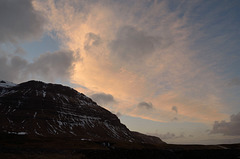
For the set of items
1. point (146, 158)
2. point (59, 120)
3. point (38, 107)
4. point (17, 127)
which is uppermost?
point (38, 107)

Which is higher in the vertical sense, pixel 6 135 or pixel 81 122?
pixel 81 122

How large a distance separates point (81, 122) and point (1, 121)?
3068 inches

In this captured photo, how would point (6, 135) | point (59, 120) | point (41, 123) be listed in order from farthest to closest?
point (59, 120) → point (41, 123) → point (6, 135)

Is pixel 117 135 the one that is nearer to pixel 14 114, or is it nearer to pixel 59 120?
pixel 59 120

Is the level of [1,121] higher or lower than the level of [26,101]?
lower

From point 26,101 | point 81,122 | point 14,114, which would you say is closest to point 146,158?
point 81,122

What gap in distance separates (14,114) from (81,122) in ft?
228

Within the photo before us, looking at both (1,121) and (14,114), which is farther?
(14,114)

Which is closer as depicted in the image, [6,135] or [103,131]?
[6,135]

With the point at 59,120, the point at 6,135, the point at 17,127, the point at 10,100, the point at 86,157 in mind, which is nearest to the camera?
the point at 86,157

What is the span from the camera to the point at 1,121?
150875mm

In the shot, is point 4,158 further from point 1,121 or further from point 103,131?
point 103,131

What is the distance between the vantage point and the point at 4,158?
4228cm

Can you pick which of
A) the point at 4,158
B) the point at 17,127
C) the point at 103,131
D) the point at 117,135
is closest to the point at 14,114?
the point at 17,127
